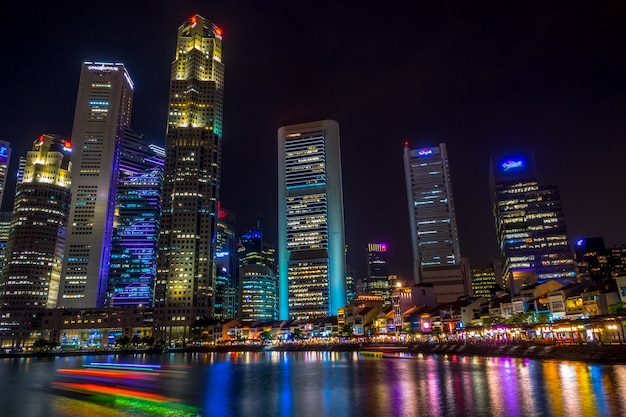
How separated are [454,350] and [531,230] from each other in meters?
112

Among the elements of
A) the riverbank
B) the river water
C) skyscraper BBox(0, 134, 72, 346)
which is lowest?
the river water

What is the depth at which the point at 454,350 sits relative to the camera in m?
94.8

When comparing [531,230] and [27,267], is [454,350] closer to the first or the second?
[531,230]

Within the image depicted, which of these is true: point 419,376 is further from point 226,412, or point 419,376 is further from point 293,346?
point 293,346

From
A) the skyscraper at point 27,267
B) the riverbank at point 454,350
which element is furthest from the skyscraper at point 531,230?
the skyscraper at point 27,267

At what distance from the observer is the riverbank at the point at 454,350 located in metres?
60.4

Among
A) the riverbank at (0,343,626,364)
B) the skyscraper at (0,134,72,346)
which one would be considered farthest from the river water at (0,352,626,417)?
the skyscraper at (0,134,72,346)

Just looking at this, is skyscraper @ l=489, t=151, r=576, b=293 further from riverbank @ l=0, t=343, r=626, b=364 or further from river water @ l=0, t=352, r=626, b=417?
river water @ l=0, t=352, r=626, b=417

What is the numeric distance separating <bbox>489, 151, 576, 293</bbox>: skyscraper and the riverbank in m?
83.8

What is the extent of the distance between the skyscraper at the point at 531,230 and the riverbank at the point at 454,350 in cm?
8383

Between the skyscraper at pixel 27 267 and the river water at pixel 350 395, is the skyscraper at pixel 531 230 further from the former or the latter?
the skyscraper at pixel 27 267

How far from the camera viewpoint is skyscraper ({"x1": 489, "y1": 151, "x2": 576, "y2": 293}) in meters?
179

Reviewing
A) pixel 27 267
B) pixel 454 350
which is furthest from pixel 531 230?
pixel 27 267

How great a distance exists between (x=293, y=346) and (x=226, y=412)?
129 m
